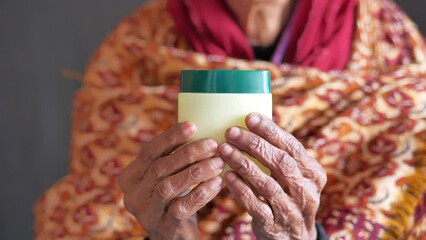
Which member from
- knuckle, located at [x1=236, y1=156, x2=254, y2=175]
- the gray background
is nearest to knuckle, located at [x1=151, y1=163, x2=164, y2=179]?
knuckle, located at [x1=236, y1=156, x2=254, y2=175]

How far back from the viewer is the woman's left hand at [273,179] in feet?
2.20

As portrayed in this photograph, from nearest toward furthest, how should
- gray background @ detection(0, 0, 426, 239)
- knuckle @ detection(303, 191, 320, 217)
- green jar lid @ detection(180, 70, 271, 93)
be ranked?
green jar lid @ detection(180, 70, 271, 93) < knuckle @ detection(303, 191, 320, 217) < gray background @ detection(0, 0, 426, 239)

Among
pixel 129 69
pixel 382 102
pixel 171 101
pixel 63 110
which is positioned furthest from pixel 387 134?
pixel 63 110

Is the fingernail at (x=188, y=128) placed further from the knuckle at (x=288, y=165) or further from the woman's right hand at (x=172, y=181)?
the knuckle at (x=288, y=165)

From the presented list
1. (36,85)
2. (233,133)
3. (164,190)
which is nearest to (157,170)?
(164,190)

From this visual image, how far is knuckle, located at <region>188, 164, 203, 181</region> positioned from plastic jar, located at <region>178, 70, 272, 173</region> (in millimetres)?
36

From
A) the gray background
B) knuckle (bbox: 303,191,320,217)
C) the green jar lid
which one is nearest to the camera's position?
the green jar lid

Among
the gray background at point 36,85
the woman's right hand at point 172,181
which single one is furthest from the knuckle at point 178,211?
the gray background at point 36,85

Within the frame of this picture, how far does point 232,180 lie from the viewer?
2.31ft

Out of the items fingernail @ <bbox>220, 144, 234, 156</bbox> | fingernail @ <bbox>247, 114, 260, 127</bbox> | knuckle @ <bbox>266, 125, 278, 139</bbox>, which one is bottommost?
fingernail @ <bbox>220, 144, 234, 156</bbox>

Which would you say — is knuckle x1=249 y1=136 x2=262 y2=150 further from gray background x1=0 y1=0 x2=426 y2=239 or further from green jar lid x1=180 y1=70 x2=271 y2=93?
gray background x1=0 y1=0 x2=426 y2=239

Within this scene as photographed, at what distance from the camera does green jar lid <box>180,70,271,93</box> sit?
653 millimetres

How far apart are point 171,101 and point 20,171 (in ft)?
3.42

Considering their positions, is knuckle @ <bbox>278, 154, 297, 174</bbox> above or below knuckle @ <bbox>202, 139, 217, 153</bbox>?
below
